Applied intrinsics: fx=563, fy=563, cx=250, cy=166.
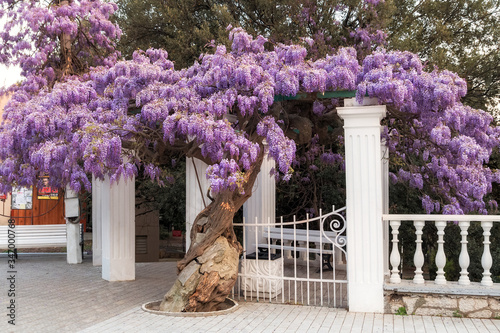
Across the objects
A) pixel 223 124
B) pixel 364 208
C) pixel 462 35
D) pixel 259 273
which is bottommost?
pixel 259 273

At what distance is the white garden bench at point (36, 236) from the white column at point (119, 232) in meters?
3.71

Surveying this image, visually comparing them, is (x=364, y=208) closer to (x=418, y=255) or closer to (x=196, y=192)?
(x=418, y=255)

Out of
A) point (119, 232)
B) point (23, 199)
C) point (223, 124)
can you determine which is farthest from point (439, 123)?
point (23, 199)

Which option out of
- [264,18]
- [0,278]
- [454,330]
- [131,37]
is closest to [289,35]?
[264,18]

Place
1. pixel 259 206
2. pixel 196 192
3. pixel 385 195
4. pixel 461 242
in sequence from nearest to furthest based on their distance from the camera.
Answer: pixel 461 242, pixel 196 192, pixel 385 195, pixel 259 206

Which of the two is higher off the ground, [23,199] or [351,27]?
[351,27]

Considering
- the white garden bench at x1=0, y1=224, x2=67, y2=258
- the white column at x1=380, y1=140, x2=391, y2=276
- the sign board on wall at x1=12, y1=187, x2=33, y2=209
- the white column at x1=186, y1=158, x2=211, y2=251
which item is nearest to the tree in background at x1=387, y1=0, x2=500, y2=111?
the white column at x1=380, y1=140, x2=391, y2=276

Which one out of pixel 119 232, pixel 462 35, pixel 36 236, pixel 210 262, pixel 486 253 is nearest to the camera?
pixel 486 253

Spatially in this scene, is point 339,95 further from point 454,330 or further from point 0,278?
point 0,278

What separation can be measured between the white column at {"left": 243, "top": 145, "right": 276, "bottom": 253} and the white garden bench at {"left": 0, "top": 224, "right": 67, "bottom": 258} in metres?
5.32

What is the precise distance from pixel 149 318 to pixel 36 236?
7369mm

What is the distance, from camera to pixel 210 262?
6.70 m

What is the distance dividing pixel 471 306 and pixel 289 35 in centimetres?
810

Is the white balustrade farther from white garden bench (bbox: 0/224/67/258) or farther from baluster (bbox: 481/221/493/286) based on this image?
white garden bench (bbox: 0/224/67/258)
